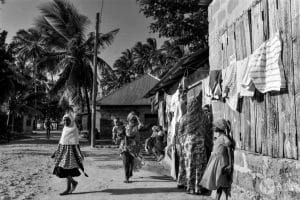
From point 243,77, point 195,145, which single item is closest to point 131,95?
point 195,145

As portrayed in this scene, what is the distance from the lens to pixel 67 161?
579cm

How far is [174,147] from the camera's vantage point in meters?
6.58

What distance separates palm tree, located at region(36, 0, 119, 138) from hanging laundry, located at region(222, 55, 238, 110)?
16.6 metres

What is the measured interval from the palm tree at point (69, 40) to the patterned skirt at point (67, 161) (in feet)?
49.8

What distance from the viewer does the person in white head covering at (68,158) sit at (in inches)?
227

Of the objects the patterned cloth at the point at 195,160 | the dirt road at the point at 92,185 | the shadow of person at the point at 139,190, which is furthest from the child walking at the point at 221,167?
the shadow of person at the point at 139,190

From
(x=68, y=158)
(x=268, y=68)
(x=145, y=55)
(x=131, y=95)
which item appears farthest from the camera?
(x=145, y=55)

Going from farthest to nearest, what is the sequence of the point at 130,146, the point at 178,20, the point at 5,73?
the point at 5,73
the point at 178,20
the point at 130,146

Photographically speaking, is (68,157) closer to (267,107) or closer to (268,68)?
(267,107)

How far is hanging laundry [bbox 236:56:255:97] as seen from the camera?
4.05 meters

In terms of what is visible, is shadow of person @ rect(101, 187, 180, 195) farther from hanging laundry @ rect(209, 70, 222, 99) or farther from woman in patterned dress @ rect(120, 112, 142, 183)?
hanging laundry @ rect(209, 70, 222, 99)

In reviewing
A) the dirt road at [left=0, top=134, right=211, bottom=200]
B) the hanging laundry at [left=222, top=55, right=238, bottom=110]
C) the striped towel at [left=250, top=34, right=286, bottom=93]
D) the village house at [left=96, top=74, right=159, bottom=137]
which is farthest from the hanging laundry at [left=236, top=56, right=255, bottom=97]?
the village house at [left=96, top=74, right=159, bottom=137]

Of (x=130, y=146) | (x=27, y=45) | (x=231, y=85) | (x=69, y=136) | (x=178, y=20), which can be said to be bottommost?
(x=130, y=146)

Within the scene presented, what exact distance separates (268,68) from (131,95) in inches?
755
